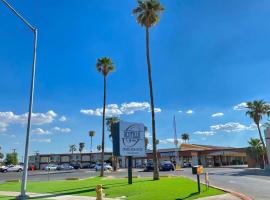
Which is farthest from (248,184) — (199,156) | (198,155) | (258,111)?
(199,156)

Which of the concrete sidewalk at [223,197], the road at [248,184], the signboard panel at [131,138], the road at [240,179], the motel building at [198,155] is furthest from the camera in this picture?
the motel building at [198,155]

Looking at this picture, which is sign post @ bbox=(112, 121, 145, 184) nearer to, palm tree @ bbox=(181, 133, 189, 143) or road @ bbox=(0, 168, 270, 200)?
road @ bbox=(0, 168, 270, 200)

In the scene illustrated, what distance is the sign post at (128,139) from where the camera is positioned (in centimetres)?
2667

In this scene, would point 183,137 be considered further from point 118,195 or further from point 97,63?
point 118,195

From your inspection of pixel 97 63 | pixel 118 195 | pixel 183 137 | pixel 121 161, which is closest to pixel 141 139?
pixel 118 195

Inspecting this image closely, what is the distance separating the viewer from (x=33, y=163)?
122375 mm

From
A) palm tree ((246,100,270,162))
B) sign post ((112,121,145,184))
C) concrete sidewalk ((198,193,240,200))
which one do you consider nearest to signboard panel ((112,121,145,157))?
sign post ((112,121,145,184))

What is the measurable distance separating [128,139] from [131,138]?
0.37 m

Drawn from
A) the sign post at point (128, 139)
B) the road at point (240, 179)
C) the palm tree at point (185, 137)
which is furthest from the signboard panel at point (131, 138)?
the palm tree at point (185, 137)

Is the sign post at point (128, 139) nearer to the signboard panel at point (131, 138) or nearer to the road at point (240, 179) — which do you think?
the signboard panel at point (131, 138)

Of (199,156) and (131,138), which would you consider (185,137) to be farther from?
(131,138)

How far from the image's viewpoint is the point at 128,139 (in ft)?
89.9

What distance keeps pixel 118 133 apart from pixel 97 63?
727 inches

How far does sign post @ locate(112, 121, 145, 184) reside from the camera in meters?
26.7
